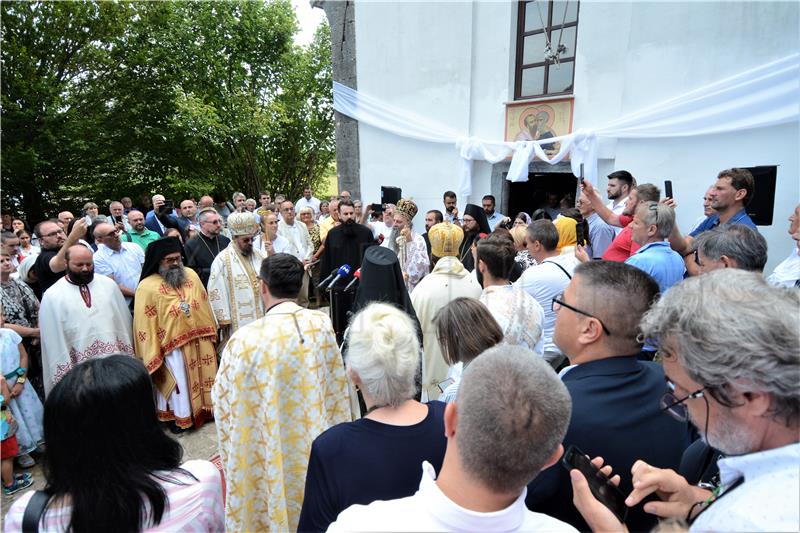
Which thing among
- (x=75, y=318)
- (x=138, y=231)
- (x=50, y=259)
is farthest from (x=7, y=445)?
(x=138, y=231)

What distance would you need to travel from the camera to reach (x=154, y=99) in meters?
14.6

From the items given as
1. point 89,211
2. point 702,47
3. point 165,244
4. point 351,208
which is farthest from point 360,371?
point 89,211

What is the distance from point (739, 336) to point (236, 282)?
4280mm

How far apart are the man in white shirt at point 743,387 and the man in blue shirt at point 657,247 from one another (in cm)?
207

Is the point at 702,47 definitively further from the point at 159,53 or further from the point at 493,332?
the point at 159,53

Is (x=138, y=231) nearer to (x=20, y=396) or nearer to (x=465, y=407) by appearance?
(x=20, y=396)

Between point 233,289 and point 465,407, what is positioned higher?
point 465,407

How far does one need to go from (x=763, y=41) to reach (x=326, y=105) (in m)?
14.5

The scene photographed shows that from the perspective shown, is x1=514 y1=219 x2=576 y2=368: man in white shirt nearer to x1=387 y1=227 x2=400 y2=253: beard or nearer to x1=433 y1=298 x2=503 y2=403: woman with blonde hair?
x1=433 y1=298 x2=503 y2=403: woman with blonde hair

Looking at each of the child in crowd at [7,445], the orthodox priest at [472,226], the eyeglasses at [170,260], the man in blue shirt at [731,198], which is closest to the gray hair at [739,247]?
the man in blue shirt at [731,198]

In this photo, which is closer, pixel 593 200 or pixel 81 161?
pixel 593 200

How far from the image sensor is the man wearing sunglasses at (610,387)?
4.52ft

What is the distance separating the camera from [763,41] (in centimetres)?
585

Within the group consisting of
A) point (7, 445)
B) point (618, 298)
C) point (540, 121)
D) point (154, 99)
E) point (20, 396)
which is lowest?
point (7, 445)
